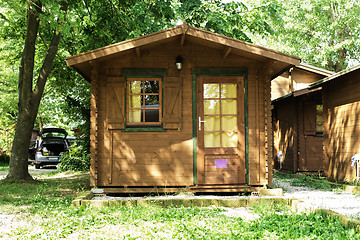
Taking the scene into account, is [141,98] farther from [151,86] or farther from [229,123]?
[229,123]

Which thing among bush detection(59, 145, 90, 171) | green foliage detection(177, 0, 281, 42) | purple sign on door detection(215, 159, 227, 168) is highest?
green foliage detection(177, 0, 281, 42)

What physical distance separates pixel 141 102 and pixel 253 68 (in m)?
2.61

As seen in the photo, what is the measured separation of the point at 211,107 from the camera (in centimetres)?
830

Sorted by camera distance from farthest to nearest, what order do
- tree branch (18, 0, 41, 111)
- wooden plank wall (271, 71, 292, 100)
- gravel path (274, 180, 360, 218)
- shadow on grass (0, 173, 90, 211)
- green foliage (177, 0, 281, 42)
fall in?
wooden plank wall (271, 71, 292, 100)
green foliage (177, 0, 281, 42)
tree branch (18, 0, 41, 111)
shadow on grass (0, 173, 90, 211)
gravel path (274, 180, 360, 218)

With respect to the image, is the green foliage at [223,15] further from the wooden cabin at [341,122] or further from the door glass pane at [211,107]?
the door glass pane at [211,107]

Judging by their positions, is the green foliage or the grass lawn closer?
the grass lawn

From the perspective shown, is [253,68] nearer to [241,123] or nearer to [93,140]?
[241,123]

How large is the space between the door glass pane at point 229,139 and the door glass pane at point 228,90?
844mm

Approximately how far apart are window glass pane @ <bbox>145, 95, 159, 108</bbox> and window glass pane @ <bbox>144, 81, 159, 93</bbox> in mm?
134

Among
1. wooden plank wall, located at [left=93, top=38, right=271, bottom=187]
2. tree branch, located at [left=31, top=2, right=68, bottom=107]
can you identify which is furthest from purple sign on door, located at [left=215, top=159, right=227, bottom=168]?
tree branch, located at [left=31, top=2, right=68, bottom=107]

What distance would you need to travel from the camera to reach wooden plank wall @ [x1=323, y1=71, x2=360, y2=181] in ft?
31.9

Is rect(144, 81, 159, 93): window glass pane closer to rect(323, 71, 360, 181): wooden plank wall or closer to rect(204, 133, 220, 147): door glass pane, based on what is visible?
rect(204, 133, 220, 147): door glass pane

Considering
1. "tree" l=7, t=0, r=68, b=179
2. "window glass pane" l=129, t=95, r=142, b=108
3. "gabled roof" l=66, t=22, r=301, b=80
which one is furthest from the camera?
"tree" l=7, t=0, r=68, b=179

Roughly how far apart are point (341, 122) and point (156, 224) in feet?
23.5
